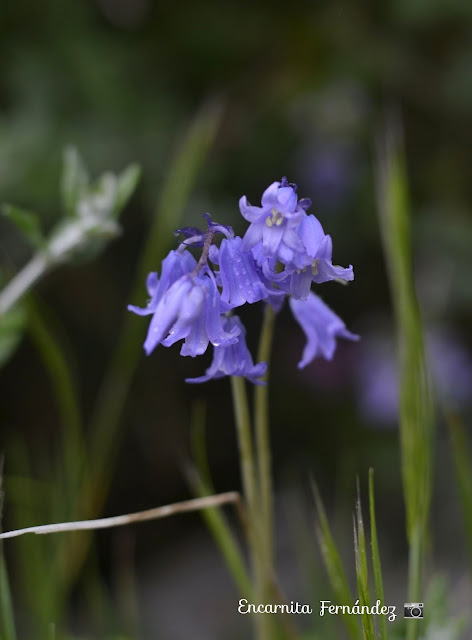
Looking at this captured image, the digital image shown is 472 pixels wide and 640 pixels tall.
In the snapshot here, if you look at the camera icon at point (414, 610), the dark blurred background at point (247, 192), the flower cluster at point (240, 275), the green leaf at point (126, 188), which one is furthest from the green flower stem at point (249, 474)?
the dark blurred background at point (247, 192)

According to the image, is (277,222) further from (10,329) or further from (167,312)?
(10,329)

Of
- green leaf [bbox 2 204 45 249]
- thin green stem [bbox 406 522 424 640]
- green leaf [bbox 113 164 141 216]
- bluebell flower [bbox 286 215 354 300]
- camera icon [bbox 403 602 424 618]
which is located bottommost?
camera icon [bbox 403 602 424 618]

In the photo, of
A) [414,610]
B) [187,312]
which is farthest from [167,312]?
[414,610]

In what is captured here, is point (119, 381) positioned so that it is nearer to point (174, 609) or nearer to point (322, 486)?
point (174, 609)

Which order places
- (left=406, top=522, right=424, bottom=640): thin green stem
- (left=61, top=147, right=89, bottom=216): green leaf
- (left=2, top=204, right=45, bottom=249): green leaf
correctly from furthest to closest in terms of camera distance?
(left=61, top=147, right=89, bottom=216): green leaf → (left=2, top=204, right=45, bottom=249): green leaf → (left=406, top=522, right=424, bottom=640): thin green stem

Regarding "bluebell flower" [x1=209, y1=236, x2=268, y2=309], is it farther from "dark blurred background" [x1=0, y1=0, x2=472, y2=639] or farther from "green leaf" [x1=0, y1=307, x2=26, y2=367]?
"dark blurred background" [x1=0, y1=0, x2=472, y2=639]

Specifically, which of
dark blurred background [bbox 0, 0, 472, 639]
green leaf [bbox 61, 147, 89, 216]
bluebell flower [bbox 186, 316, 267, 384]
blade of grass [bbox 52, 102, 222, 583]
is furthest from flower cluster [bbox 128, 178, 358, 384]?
dark blurred background [bbox 0, 0, 472, 639]

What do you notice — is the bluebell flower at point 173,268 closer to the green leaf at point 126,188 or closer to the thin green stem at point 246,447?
the thin green stem at point 246,447
